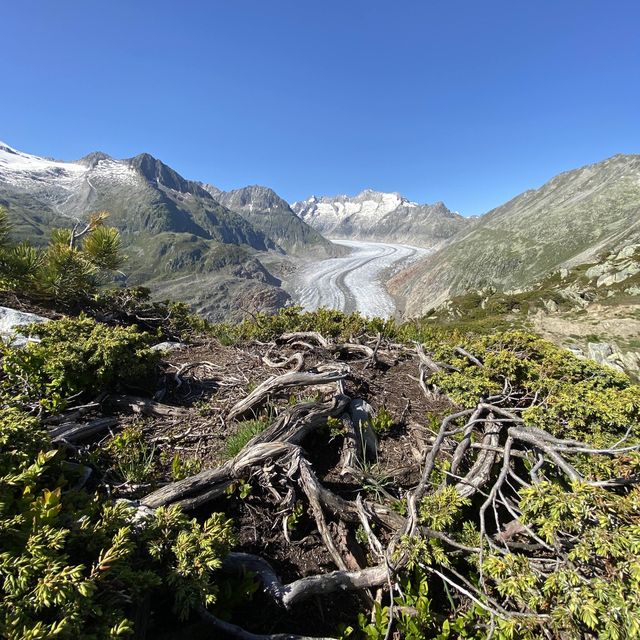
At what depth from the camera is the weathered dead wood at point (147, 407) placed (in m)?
4.88

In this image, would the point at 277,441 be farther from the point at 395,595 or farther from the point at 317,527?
the point at 395,595

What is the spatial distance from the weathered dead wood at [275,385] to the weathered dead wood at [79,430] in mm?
1552

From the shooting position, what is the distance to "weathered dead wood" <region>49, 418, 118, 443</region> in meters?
3.75

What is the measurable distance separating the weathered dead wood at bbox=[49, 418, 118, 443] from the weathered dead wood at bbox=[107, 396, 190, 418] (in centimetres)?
40

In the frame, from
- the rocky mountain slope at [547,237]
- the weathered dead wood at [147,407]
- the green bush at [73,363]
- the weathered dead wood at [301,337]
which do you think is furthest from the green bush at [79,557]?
the rocky mountain slope at [547,237]

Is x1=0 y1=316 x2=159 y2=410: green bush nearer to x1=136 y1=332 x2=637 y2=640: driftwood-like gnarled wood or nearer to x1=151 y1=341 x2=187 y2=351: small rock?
x1=136 y1=332 x2=637 y2=640: driftwood-like gnarled wood

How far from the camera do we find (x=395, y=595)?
297 centimetres

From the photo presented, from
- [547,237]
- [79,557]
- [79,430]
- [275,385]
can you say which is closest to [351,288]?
[547,237]

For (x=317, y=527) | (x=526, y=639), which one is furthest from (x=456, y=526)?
(x=317, y=527)

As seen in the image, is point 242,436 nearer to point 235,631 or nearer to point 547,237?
point 235,631

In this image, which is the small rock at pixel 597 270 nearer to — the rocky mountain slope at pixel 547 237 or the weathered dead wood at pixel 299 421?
the rocky mountain slope at pixel 547 237

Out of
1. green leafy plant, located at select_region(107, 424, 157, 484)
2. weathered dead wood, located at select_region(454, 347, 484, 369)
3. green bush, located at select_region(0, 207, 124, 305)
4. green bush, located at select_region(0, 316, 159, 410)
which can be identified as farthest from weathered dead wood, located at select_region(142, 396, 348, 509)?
green bush, located at select_region(0, 207, 124, 305)

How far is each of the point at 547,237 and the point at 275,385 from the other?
62946 millimetres

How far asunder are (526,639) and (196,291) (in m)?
102
